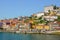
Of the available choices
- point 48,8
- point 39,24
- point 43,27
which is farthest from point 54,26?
point 48,8

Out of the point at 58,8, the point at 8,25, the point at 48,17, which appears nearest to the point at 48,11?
the point at 58,8

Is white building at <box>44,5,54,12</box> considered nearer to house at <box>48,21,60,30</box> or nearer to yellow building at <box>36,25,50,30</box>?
yellow building at <box>36,25,50,30</box>

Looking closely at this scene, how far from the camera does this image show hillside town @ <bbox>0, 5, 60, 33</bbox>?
6550cm

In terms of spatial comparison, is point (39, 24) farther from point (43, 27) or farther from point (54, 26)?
point (54, 26)

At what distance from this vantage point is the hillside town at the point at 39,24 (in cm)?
6550

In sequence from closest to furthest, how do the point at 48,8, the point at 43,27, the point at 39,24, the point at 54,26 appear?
1. the point at 54,26
2. the point at 43,27
3. the point at 39,24
4. the point at 48,8

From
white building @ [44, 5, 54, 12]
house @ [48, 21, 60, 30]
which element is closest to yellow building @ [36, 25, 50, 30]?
house @ [48, 21, 60, 30]

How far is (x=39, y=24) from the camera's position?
70562 mm

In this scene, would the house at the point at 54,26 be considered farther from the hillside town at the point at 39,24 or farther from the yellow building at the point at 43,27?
the yellow building at the point at 43,27

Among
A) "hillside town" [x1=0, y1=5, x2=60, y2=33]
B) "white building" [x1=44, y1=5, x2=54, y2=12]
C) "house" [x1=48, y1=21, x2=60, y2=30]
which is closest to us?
"house" [x1=48, y1=21, x2=60, y2=30]

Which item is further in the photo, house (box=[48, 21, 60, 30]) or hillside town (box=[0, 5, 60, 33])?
hillside town (box=[0, 5, 60, 33])

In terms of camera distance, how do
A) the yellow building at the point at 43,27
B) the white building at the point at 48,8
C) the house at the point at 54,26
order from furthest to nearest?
the white building at the point at 48,8
the yellow building at the point at 43,27
the house at the point at 54,26

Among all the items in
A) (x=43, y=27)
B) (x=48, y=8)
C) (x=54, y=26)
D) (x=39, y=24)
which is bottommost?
(x=43, y=27)

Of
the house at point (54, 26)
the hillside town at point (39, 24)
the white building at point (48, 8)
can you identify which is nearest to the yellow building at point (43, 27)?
the hillside town at point (39, 24)
